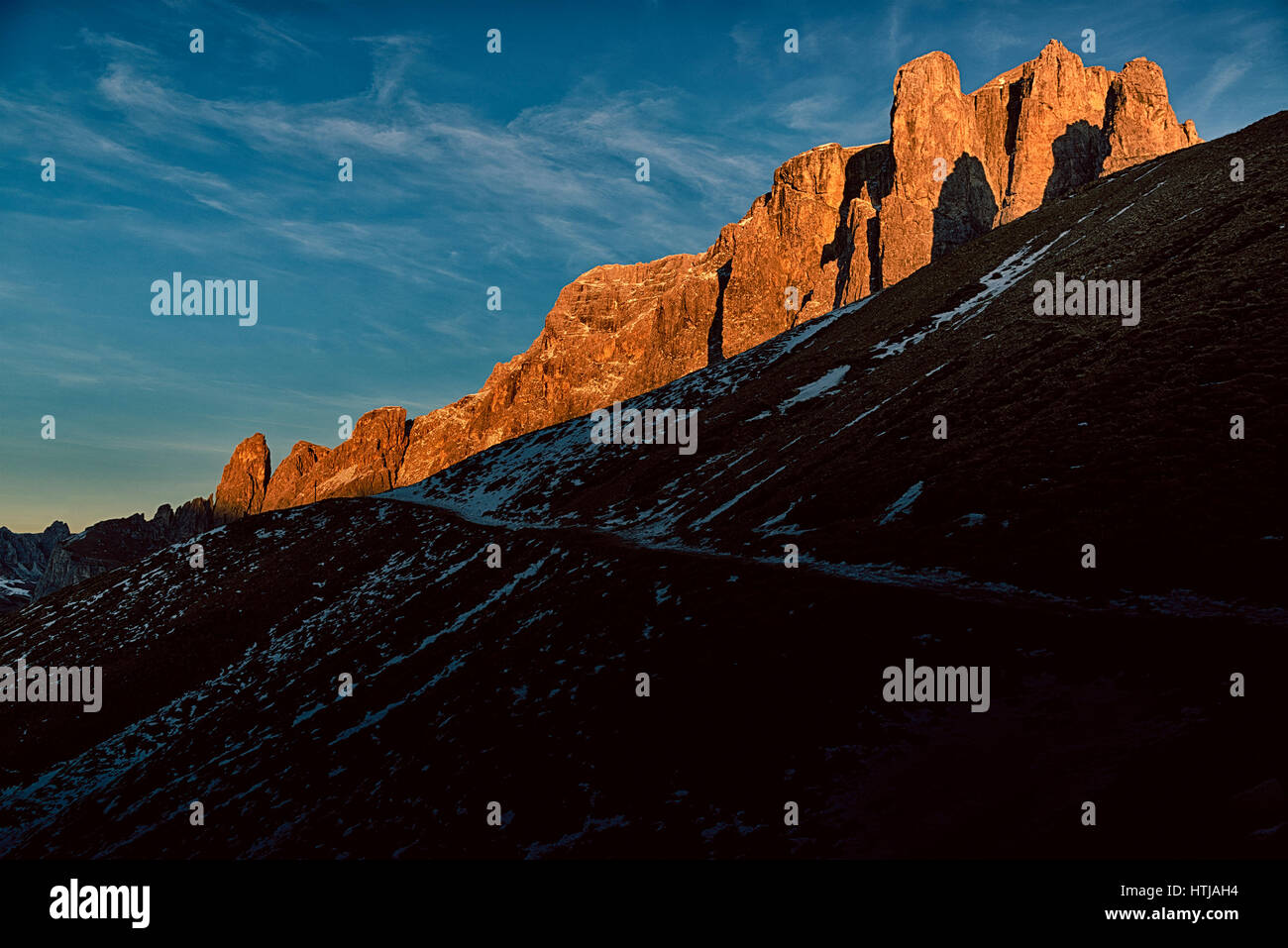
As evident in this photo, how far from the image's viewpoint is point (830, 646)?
659 inches

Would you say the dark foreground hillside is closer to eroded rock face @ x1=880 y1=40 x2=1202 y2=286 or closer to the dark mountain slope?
→ the dark mountain slope

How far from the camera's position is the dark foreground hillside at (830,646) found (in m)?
11.1

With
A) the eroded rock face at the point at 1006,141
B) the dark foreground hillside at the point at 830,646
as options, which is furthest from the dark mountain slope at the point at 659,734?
the eroded rock face at the point at 1006,141

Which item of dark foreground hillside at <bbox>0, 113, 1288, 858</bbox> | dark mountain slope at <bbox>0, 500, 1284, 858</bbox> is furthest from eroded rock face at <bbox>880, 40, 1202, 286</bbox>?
dark mountain slope at <bbox>0, 500, 1284, 858</bbox>

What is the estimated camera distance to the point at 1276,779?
8.62 metres

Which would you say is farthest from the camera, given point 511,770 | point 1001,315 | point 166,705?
point 1001,315

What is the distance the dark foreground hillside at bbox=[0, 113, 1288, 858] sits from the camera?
11117mm

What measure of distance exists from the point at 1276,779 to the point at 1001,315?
46565mm

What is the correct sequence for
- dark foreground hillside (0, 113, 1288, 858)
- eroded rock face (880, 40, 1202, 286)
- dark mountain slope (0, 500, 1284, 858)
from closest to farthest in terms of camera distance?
dark mountain slope (0, 500, 1284, 858)
dark foreground hillside (0, 113, 1288, 858)
eroded rock face (880, 40, 1202, 286)

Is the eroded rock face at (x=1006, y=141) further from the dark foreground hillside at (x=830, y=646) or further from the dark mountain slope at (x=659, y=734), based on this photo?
the dark mountain slope at (x=659, y=734)

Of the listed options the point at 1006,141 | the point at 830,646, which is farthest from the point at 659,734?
the point at 1006,141
